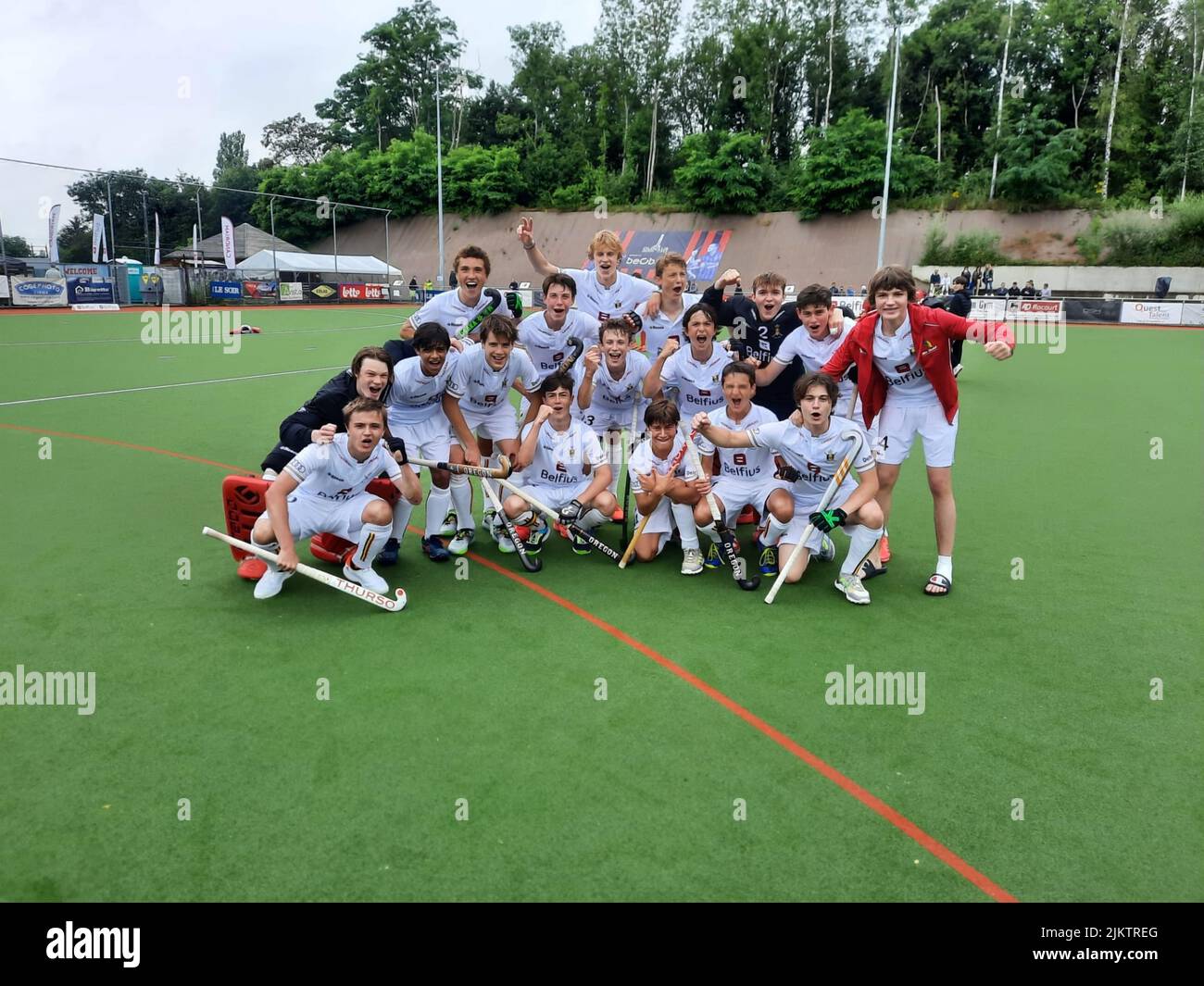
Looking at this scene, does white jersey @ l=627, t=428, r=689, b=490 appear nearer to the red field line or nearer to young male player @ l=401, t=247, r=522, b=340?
the red field line

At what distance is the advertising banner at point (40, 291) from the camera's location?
25469 millimetres

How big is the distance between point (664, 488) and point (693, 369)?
1043 millimetres

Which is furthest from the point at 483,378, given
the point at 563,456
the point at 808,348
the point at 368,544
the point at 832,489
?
the point at 832,489

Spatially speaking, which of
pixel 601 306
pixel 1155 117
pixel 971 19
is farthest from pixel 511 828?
pixel 971 19

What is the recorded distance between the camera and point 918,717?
3.72 meters

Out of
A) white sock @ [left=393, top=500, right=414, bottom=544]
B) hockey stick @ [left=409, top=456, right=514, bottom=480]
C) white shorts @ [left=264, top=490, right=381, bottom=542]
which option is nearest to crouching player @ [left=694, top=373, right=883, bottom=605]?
hockey stick @ [left=409, top=456, right=514, bottom=480]

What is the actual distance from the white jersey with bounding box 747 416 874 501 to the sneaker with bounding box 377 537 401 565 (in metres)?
2.53

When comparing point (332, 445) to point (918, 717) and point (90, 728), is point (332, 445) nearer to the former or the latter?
point (90, 728)

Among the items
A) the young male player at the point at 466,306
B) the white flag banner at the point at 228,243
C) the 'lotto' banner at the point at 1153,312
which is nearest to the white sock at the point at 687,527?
the young male player at the point at 466,306

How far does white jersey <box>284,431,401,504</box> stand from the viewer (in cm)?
484

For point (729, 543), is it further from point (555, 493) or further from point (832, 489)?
point (555, 493)

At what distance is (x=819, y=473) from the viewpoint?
5402 millimetres

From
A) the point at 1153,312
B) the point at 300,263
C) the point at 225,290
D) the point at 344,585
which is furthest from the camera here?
the point at 300,263

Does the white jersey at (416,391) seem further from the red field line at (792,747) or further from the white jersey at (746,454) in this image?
the white jersey at (746,454)
